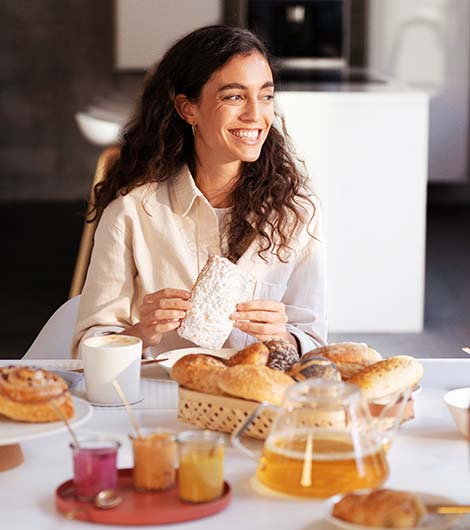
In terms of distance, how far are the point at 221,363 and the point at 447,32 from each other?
7650 mm

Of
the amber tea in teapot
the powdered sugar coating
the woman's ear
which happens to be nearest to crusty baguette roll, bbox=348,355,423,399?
the amber tea in teapot

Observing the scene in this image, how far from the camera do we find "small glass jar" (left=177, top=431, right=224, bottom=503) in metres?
1.42

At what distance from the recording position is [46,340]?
272 centimetres

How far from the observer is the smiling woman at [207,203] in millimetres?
2566

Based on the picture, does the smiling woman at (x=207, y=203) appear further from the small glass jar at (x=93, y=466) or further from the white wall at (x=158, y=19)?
the white wall at (x=158, y=19)

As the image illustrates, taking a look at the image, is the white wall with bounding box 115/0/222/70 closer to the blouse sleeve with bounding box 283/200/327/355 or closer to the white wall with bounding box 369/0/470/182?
the white wall with bounding box 369/0/470/182

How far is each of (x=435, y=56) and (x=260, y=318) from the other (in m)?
7.21

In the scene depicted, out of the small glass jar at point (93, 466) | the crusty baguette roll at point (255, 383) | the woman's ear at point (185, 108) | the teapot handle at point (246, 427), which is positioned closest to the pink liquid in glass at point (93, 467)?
the small glass jar at point (93, 466)

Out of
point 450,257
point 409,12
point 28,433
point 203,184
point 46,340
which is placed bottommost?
point 450,257

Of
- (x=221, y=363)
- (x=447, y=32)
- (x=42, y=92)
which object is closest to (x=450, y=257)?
(x=447, y=32)

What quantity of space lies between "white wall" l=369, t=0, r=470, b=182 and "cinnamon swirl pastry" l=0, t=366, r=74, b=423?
785 centimetres

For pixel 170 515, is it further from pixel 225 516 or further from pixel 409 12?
pixel 409 12

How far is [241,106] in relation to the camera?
2.58m

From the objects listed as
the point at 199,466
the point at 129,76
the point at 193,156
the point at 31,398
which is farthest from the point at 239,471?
the point at 129,76
